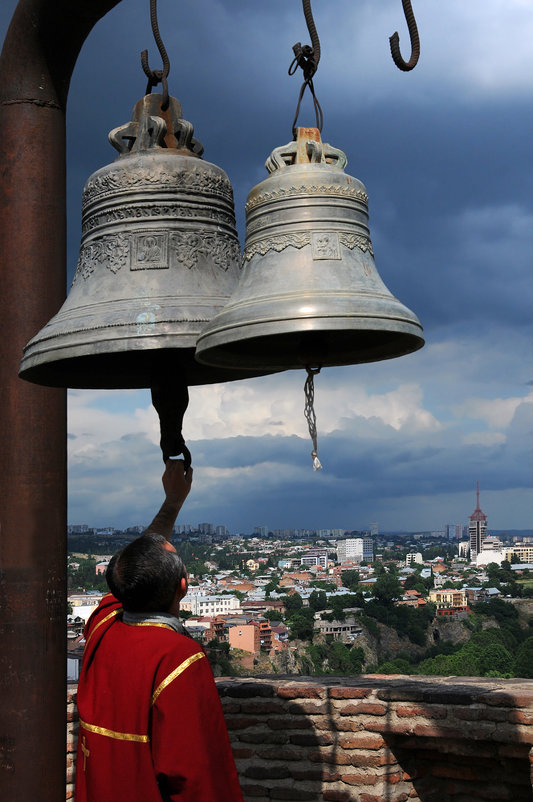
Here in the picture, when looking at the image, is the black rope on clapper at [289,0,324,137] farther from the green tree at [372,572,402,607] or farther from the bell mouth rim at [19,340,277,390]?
the green tree at [372,572,402,607]

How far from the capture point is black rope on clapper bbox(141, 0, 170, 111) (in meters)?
2.76

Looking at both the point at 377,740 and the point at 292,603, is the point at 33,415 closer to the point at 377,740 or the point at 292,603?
the point at 377,740

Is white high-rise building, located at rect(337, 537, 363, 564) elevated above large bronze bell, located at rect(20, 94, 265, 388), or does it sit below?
below

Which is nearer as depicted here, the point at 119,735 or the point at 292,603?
the point at 119,735

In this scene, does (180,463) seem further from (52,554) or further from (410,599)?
(410,599)

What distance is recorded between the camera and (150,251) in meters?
2.93

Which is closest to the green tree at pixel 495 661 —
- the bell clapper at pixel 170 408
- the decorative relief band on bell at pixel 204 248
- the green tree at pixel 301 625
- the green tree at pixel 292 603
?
the green tree at pixel 301 625

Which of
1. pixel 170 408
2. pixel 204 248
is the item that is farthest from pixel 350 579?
pixel 204 248

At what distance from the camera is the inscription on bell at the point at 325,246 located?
258 centimetres

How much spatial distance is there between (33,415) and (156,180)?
1.01 meters

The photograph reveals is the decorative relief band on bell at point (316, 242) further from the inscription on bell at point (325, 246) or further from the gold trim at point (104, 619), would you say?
the gold trim at point (104, 619)

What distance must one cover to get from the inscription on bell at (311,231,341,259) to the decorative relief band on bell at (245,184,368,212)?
0.35 feet

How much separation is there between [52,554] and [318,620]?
5512cm

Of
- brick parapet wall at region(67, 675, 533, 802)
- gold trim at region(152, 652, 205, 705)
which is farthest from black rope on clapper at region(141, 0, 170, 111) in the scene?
brick parapet wall at region(67, 675, 533, 802)
